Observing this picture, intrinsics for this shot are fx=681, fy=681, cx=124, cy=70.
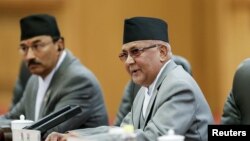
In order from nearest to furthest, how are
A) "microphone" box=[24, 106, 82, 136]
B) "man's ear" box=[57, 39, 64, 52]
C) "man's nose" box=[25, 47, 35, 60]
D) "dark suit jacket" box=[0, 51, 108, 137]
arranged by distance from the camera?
"microphone" box=[24, 106, 82, 136] < "dark suit jacket" box=[0, 51, 108, 137] < "man's nose" box=[25, 47, 35, 60] < "man's ear" box=[57, 39, 64, 52]

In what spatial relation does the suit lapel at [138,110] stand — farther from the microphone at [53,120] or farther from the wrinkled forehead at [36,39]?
the wrinkled forehead at [36,39]

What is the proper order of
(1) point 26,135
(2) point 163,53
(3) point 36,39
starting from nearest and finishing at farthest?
(1) point 26,135
(2) point 163,53
(3) point 36,39

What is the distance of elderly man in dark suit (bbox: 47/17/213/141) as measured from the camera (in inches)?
122

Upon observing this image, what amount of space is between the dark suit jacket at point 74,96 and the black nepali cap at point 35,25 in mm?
274

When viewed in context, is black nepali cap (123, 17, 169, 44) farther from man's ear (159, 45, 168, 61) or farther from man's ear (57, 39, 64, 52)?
man's ear (57, 39, 64, 52)

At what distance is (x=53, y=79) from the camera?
15.0ft

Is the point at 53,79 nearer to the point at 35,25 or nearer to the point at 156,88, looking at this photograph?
the point at 35,25

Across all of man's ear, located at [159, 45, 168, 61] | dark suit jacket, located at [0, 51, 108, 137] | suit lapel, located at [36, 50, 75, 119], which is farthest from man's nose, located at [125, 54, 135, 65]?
suit lapel, located at [36, 50, 75, 119]

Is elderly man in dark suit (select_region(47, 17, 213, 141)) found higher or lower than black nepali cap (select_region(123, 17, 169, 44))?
lower

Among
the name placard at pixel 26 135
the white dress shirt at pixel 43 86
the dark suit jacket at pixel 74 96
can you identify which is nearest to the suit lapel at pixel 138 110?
the name placard at pixel 26 135

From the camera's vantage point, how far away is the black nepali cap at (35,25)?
4.46m

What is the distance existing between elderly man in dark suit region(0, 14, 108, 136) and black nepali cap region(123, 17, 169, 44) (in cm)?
113

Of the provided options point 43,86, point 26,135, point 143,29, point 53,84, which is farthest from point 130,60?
point 43,86

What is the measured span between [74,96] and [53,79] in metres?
0.25
